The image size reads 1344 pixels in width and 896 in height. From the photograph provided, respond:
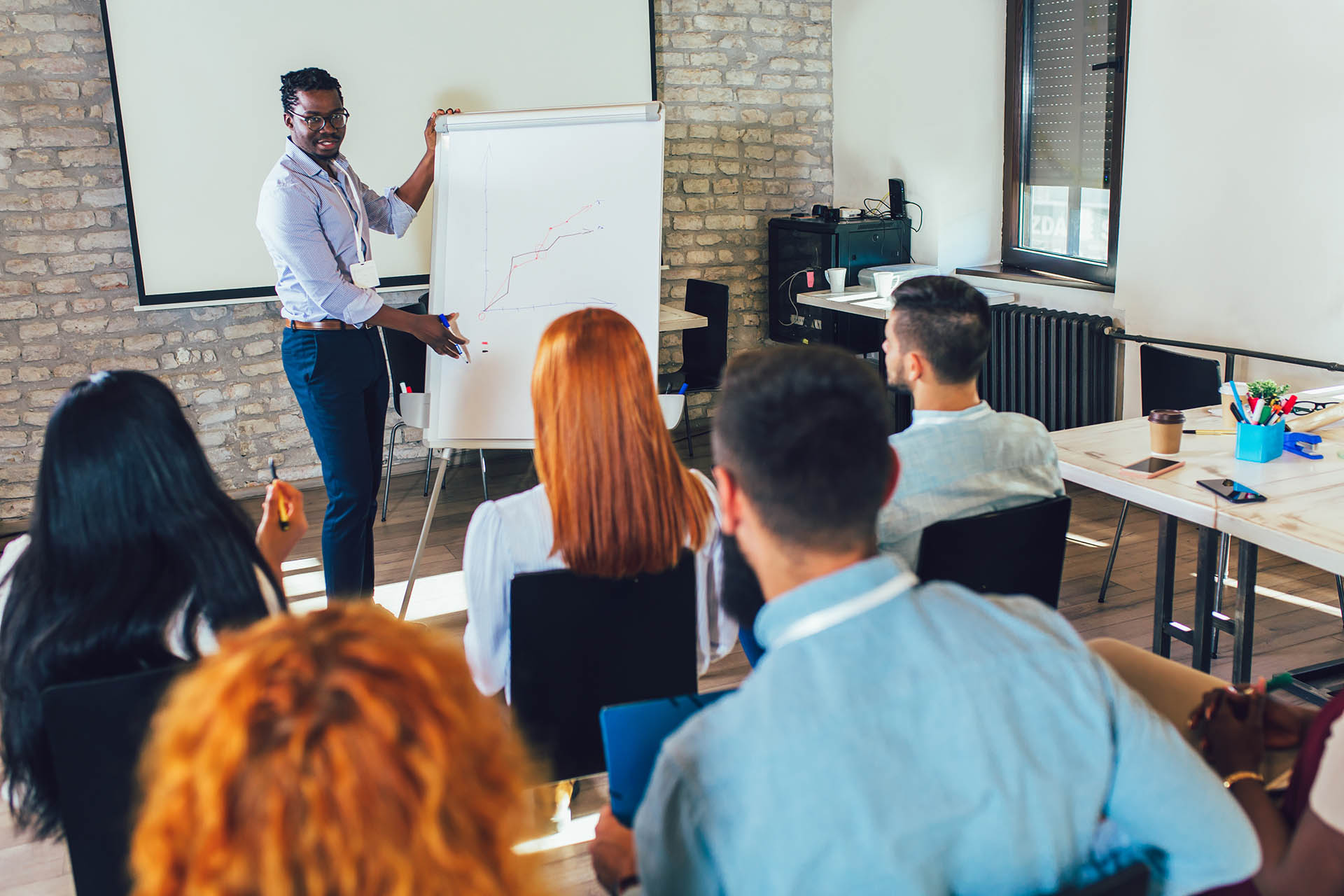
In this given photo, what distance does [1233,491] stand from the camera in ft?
6.64

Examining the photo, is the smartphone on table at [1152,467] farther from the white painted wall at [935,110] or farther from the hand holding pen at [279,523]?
the white painted wall at [935,110]

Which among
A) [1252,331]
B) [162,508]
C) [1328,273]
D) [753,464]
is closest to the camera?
[753,464]

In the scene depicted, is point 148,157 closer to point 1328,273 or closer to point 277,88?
point 277,88

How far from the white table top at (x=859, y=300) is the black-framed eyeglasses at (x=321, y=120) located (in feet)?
8.04

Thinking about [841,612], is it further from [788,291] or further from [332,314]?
[788,291]

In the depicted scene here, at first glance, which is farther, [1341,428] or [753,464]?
[1341,428]

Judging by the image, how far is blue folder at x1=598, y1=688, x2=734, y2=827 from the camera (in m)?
1.05

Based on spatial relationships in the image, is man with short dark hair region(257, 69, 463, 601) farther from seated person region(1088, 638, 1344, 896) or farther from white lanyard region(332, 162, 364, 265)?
seated person region(1088, 638, 1344, 896)

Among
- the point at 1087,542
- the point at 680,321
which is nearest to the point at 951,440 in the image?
→ the point at 1087,542

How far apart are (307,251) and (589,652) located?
188 centimetres

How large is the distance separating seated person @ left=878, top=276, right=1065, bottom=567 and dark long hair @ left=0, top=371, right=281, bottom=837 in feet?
3.64

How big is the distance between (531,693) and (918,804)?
3.09 ft

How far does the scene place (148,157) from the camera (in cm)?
415

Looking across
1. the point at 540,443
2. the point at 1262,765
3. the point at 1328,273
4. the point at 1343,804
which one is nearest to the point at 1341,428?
the point at 1328,273
